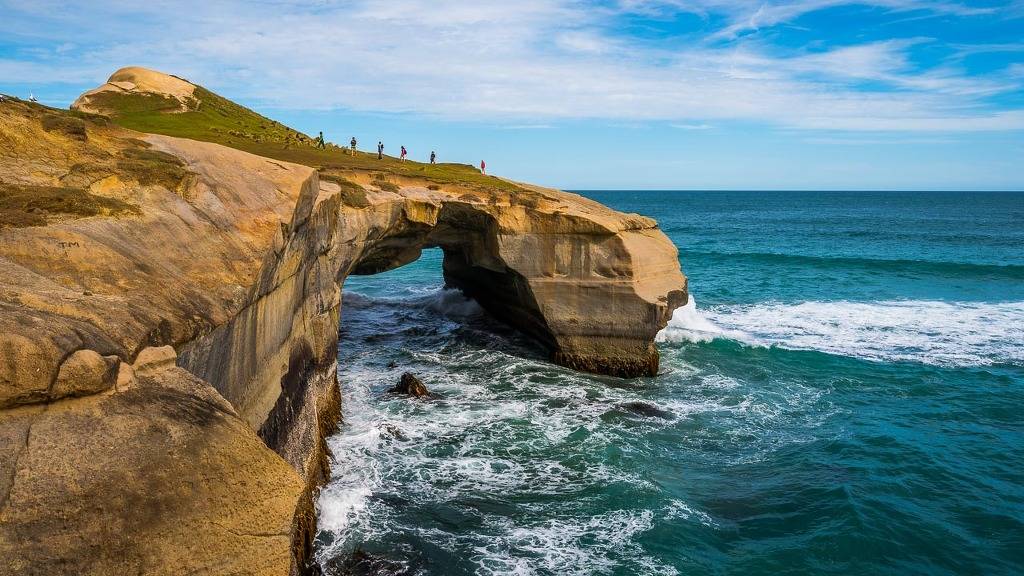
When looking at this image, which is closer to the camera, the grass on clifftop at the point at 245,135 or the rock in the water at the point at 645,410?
the rock in the water at the point at 645,410

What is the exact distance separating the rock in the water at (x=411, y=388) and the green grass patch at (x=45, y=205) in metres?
11.4

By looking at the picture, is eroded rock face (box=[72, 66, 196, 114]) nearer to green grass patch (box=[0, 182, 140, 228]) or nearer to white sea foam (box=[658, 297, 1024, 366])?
green grass patch (box=[0, 182, 140, 228])

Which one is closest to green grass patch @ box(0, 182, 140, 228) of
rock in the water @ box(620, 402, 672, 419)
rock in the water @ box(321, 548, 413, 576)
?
rock in the water @ box(321, 548, 413, 576)

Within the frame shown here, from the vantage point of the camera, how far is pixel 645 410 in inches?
759

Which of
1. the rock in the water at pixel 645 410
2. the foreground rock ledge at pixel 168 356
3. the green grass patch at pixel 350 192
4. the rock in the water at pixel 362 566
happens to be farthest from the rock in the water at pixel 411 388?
the rock in the water at pixel 362 566

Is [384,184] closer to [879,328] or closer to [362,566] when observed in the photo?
[362,566]

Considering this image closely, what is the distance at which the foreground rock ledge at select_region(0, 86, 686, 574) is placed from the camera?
16.5 ft

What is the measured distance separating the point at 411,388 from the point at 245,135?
13.2 meters

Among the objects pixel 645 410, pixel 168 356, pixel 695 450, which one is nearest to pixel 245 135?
pixel 645 410

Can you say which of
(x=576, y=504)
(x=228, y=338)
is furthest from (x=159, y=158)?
(x=576, y=504)

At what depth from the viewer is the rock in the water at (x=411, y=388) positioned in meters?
19.9

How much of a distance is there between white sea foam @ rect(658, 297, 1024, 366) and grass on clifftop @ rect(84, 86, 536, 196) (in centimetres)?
1119

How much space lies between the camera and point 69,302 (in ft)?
21.0

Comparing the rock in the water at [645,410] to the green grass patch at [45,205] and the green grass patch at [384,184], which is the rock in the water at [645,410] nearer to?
the green grass patch at [384,184]
